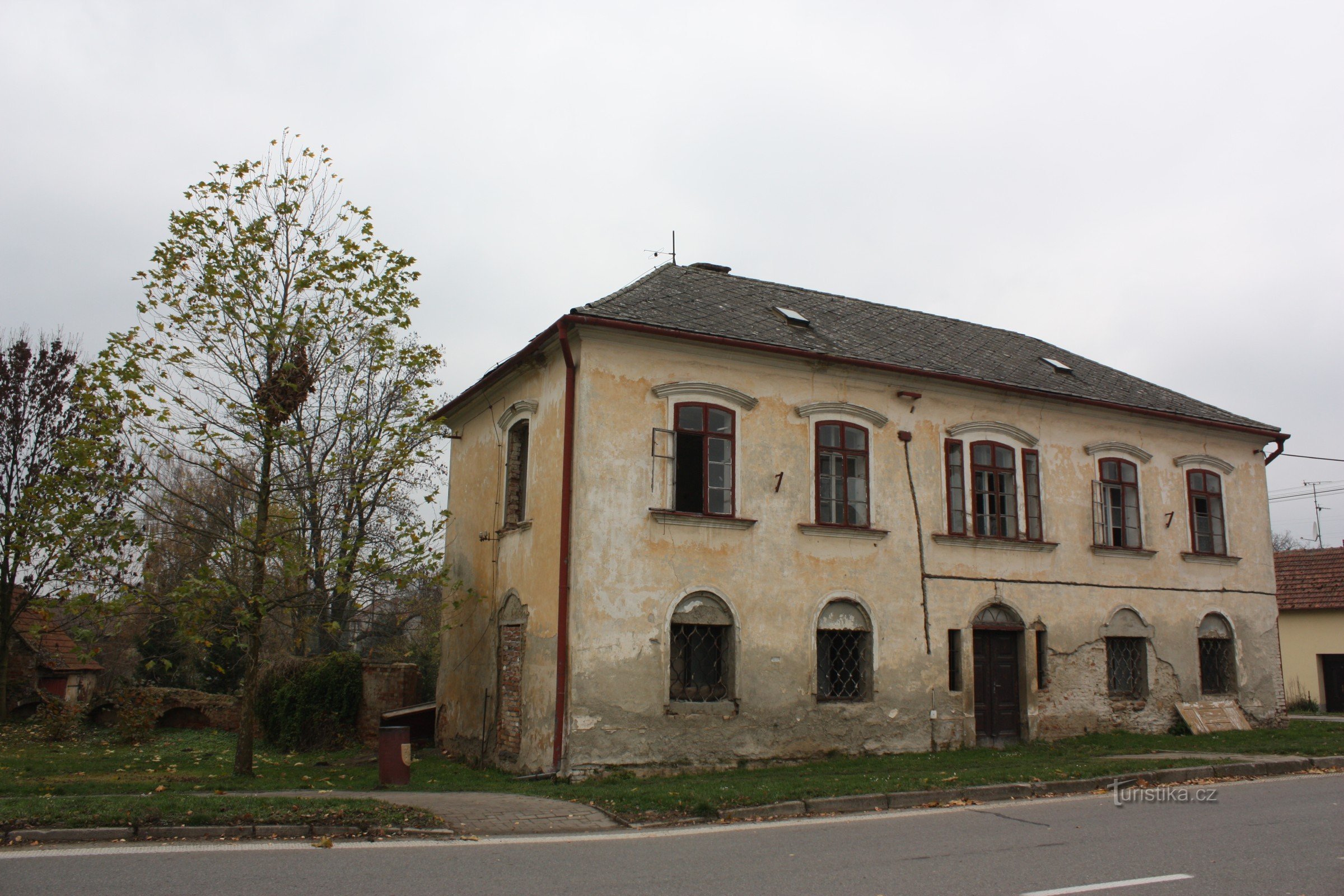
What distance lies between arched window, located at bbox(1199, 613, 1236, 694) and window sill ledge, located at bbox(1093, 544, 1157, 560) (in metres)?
2.07

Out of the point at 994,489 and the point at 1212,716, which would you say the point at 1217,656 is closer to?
the point at 1212,716

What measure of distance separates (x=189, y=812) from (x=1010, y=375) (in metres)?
15.0

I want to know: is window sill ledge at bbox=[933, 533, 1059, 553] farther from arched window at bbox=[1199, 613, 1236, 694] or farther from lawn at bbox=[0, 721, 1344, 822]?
arched window at bbox=[1199, 613, 1236, 694]

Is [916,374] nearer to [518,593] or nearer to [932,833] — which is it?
[518,593]

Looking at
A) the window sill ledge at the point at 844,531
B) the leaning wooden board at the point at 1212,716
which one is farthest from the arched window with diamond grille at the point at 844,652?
the leaning wooden board at the point at 1212,716

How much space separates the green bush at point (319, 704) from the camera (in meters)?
18.3

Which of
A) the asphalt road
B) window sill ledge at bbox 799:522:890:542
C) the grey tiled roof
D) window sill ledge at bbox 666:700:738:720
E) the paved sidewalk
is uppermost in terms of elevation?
the grey tiled roof

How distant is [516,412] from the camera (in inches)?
638

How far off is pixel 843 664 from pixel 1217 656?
30.5 feet

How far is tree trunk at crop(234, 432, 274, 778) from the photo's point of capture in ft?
41.0

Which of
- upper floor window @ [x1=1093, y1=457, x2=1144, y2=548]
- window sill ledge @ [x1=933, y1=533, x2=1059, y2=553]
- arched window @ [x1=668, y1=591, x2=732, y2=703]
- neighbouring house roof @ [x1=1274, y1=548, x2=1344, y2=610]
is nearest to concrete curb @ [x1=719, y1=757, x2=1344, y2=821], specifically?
arched window @ [x1=668, y1=591, x2=732, y2=703]

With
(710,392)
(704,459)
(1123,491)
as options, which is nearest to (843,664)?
(704,459)

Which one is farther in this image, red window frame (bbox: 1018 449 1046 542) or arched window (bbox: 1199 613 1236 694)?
arched window (bbox: 1199 613 1236 694)

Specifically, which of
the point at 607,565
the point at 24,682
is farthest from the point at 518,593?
the point at 24,682
